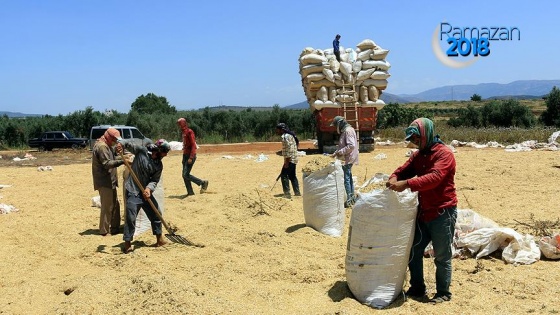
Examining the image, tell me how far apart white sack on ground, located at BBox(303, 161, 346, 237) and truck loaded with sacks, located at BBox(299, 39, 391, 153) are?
8662mm

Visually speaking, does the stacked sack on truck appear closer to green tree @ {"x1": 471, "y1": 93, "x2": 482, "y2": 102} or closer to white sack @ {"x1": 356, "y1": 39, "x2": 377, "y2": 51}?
white sack @ {"x1": 356, "y1": 39, "x2": 377, "y2": 51}

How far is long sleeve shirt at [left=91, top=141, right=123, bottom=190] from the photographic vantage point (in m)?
6.48

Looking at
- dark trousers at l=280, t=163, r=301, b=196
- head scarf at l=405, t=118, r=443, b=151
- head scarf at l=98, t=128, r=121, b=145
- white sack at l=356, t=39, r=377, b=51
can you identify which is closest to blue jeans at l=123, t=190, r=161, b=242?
head scarf at l=98, t=128, r=121, b=145

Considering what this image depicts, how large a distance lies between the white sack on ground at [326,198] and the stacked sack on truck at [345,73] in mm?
8662

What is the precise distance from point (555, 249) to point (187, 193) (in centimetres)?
637

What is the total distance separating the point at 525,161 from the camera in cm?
1278

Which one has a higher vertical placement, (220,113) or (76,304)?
(220,113)

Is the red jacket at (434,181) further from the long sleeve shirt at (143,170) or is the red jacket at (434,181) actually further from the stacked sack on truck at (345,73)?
the stacked sack on truck at (345,73)

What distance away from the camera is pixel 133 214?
5.96m

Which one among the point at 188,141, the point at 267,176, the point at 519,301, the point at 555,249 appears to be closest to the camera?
the point at 519,301

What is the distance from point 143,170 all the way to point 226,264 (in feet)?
5.02

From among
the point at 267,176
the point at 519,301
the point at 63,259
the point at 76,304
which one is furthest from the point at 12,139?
the point at 519,301

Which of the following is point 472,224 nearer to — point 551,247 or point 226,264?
point 551,247

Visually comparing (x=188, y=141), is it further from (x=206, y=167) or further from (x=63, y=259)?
(x=206, y=167)
